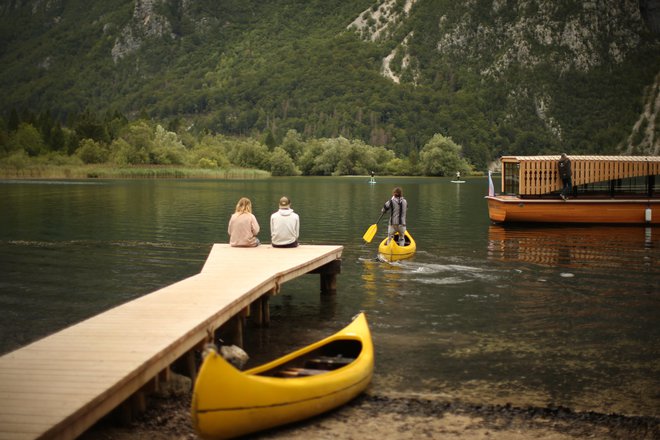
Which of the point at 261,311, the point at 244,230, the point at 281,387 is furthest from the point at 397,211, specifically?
the point at 281,387

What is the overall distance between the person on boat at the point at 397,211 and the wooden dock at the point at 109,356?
10464mm

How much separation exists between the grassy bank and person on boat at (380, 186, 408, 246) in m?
97.3

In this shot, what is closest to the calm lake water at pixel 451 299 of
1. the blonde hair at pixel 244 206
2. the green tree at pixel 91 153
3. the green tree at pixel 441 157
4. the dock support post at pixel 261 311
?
the dock support post at pixel 261 311

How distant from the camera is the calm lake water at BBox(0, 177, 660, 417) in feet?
42.0

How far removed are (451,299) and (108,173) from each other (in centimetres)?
11211

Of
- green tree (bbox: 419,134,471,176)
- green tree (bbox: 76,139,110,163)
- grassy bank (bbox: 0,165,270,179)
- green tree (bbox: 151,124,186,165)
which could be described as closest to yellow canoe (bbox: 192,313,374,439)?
grassy bank (bbox: 0,165,270,179)

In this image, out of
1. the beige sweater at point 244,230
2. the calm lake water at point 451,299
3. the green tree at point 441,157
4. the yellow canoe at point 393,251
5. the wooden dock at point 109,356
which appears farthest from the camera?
the green tree at point 441,157

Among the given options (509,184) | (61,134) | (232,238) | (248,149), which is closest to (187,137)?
(248,149)

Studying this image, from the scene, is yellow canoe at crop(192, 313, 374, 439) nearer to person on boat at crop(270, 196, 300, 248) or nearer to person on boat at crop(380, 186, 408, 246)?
person on boat at crop(270, 196, 300, 248)

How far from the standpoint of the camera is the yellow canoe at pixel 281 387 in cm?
867

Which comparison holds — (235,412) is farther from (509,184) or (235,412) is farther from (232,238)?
(509,184)

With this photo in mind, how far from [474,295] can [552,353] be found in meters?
6.07

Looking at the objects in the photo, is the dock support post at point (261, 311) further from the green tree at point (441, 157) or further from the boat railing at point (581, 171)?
the green tree at point (441, 157)

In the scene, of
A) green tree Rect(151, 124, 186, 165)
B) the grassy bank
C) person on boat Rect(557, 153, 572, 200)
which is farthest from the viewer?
green tree Rect(151, 124, 186, 165)
